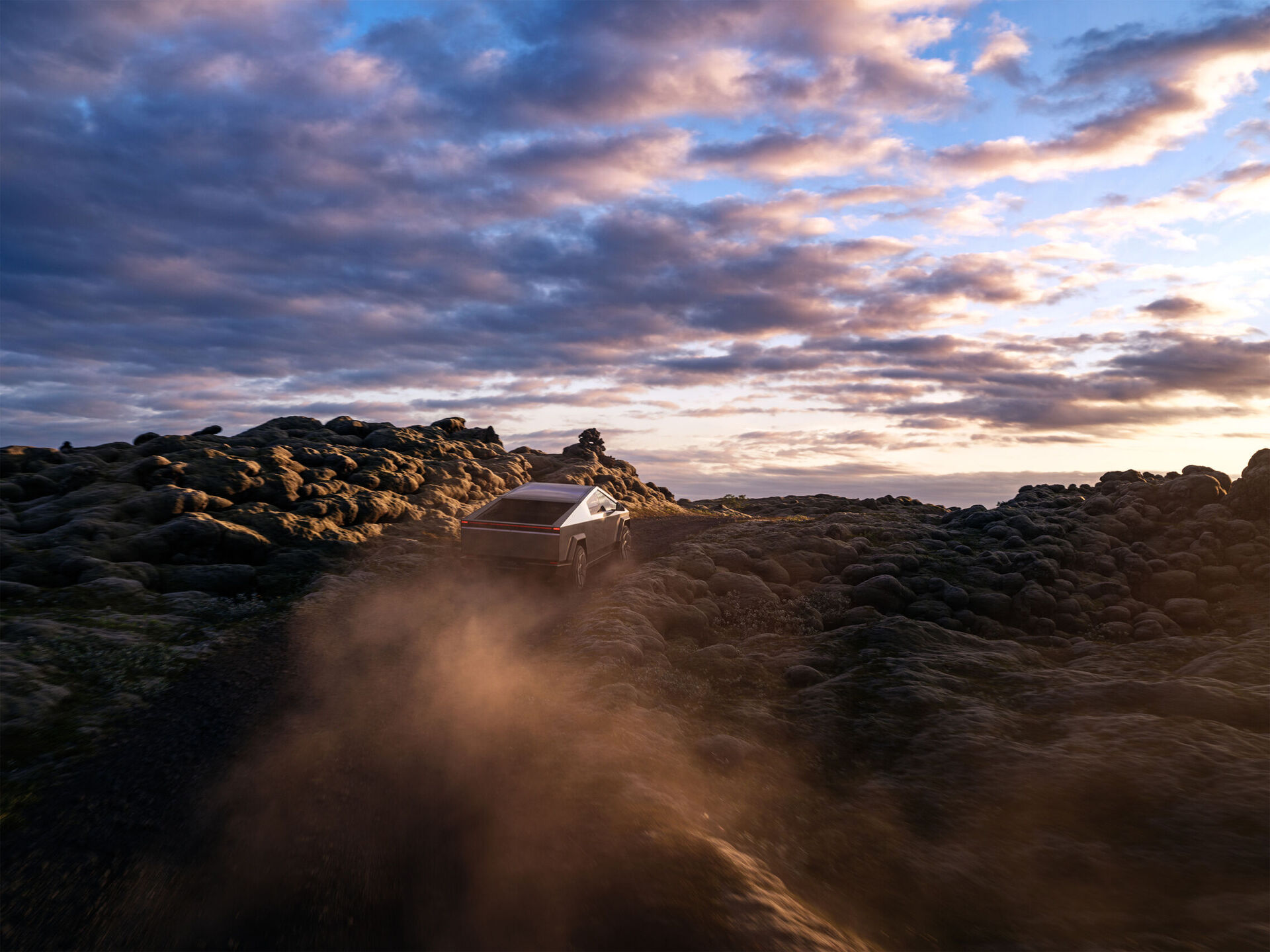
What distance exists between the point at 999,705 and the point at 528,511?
7.99m

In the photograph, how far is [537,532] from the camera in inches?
465

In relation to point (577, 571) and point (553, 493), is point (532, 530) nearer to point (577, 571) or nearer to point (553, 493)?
point (577, 571)

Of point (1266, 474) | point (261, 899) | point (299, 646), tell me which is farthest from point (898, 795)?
point (1266, 474)

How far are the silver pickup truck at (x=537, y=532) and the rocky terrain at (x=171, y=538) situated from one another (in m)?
2.65

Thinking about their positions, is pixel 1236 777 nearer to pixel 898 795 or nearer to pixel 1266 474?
pixel 898 795

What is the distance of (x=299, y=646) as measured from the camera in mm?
9117

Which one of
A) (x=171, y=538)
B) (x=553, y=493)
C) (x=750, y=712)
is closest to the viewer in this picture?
(x=750, y=712)

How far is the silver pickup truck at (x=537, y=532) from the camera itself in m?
11.8

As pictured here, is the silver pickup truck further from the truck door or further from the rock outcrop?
the rock outcrop

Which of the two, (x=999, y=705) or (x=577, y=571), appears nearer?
(x=999, y=705)

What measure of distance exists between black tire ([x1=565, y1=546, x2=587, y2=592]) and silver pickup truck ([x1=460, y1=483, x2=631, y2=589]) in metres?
0.01

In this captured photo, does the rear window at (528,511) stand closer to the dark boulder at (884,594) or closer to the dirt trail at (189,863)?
the dark boulder at (884,594)

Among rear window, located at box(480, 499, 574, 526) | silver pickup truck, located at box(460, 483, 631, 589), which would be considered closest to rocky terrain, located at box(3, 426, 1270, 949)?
A: silver pickup truck, located at box(460, 483, 631, 589)

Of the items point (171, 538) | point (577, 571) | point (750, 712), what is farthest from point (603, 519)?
point (171, 538)
